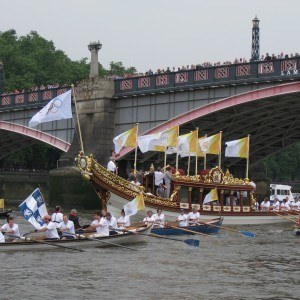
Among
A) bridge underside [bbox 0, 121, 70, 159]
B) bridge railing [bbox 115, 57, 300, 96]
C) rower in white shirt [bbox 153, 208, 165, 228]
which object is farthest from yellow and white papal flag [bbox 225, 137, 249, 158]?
bridge underside [bbox 0, 121, 70, 159]

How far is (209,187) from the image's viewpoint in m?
43.3

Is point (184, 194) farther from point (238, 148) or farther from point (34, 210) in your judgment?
point (34, 210)

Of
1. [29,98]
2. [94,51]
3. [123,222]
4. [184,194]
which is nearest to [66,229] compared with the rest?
[123,222]

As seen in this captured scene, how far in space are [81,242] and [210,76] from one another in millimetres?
20761

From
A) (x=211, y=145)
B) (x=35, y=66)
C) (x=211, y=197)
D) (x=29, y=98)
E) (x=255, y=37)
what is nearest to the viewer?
(x=211, y=197)

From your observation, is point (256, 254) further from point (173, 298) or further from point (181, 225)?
point (173, 298)

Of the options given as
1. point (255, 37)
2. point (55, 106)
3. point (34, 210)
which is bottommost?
point (34, 210)

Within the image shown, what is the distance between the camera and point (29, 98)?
62188 mm

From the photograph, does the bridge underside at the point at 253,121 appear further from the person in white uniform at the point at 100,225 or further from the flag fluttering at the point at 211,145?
the person in white uniform at the point at 100,225

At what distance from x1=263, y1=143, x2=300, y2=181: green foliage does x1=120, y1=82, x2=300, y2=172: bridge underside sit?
4791 cm

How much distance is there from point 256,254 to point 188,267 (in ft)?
15.5

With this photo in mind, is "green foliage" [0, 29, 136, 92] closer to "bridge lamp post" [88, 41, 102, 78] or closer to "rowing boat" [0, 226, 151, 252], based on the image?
"bridge lamp post" [88, 41, 102, 78]

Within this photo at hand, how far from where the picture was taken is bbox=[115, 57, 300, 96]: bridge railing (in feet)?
147

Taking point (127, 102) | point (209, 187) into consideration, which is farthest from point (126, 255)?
point (127, 102)
